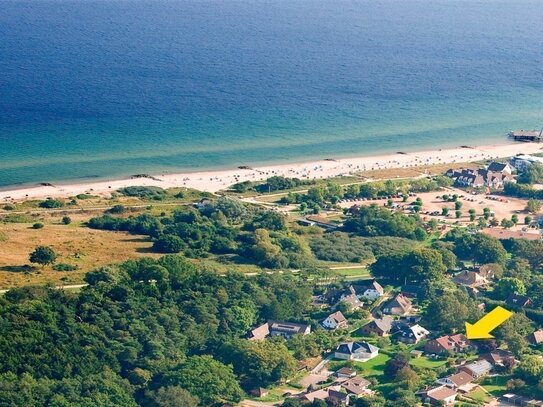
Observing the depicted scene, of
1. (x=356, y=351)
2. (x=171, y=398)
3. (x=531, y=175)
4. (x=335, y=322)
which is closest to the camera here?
(x=171, y=398)

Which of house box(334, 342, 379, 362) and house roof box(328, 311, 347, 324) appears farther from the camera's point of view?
house roof box(328, 311, 347, 324)

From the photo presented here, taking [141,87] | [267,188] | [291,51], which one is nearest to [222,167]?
[267,188]

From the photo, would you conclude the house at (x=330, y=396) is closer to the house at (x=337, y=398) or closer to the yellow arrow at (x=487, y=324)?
the house at (x=337, y=398)

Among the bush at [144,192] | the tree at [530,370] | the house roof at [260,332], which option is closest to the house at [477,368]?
the tree at [530,370]

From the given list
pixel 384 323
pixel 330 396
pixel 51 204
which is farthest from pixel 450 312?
pixel 51 204

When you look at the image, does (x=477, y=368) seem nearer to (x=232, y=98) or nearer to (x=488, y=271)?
(x=488, y=271)

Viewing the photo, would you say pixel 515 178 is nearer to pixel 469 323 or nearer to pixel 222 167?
pixel 222 167

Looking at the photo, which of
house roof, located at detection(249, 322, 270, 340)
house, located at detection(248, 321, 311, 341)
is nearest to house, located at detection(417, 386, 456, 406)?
house, located at detection(248, 321, 311, 341)

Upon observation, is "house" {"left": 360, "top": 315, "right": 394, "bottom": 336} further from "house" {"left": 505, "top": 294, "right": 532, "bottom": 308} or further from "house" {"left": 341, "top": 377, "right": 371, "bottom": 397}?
"house" {"left": 505, "top": 294, "right": 532, "bottom": 308}
